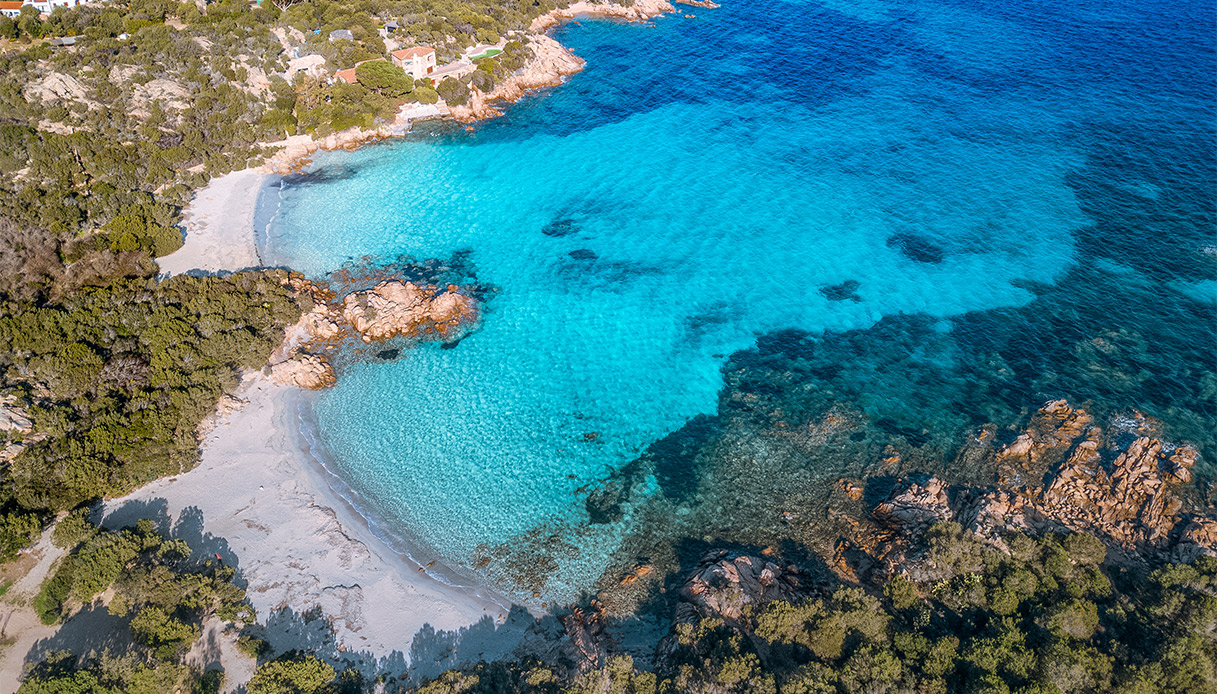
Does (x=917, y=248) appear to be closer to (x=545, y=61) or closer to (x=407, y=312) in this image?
(x=407, y=312)

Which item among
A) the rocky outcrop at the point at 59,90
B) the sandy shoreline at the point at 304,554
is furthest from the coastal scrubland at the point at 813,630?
the rocky outcrop at the point at 59,90

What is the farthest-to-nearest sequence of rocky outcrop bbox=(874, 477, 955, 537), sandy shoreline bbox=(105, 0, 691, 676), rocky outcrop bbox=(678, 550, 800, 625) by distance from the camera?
rocky outcrop bbox=(874, 477, 955, 537), sandy shoreline bbox=(105, 0, 691, 676), rocky outcrop bbox=(678, 550, 800, 625)

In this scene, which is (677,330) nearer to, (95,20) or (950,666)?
(950,666)

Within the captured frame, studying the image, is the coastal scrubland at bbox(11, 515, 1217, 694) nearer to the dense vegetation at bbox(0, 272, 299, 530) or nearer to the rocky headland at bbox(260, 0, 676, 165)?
the dense vegetation at bbox(0, 272, 299, 530)

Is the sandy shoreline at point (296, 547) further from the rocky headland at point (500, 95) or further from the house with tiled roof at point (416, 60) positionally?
the house with tiled roof at point (416, 60)

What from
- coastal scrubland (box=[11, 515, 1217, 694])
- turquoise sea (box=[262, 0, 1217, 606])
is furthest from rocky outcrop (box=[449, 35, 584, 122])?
coastal scrubland (box=[11, 515, 1217, 694])

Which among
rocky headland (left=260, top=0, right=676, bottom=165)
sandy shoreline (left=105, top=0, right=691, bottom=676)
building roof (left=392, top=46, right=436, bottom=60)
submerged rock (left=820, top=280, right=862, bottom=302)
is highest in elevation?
building roof (left=392, top=46, right=436, bottom=60)

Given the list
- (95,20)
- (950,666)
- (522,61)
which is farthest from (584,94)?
(950,666)
